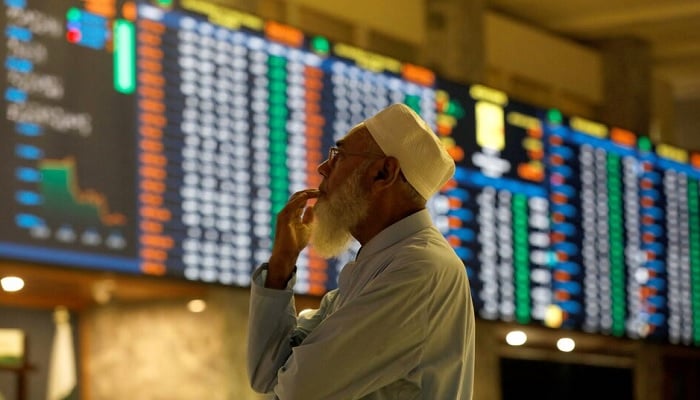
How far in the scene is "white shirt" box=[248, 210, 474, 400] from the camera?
1.98 metres

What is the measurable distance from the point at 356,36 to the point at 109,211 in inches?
94.7

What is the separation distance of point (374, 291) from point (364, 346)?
0.27 ft

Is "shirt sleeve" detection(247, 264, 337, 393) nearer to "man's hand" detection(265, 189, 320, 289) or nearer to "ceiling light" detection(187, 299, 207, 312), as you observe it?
"man's hand" detection(265, 189, 320, 289)

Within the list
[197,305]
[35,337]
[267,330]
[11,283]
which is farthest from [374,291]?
[35,337]

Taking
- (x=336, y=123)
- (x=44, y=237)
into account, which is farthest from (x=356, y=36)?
(x=44, y=237)

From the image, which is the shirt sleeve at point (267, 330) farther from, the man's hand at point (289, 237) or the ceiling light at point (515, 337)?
the ceiling light at point (515, 337)

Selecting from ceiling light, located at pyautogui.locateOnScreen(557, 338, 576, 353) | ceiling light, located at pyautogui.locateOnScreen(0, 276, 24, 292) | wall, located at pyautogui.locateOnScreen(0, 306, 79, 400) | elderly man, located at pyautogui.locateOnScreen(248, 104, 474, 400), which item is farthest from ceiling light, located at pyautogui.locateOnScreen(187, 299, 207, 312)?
elderly man, located at pyautogui.locateOnScreen(248, 104, 474, 400)

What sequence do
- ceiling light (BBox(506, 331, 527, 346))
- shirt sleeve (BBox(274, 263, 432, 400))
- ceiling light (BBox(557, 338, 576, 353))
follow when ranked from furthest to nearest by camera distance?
ceiling light (BBox(557, 338, 576, 353)) < ceiling light (BBox(506, 331, 527, 346)) < shirt sleeve (BBox(274, 263, 432, 400))

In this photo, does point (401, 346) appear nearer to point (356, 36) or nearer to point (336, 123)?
point (336, 123)

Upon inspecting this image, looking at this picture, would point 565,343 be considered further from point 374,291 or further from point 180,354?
point 374,291

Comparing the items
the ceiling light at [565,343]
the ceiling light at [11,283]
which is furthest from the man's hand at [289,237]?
the ceiling light at [565,343]

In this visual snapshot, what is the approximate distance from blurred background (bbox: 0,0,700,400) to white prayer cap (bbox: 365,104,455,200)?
229 cm

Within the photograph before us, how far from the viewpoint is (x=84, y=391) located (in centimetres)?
521

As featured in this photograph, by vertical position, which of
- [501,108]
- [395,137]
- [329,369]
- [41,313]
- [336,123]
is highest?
[501,108]
